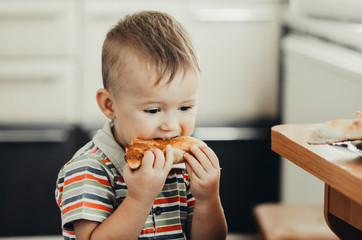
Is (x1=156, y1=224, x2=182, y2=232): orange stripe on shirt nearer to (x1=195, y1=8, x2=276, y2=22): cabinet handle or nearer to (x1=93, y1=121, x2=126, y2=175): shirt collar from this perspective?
(x1=93, y1=121, x2=126, y2=175): shirt collar

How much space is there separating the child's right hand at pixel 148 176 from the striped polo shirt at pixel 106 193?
7cm

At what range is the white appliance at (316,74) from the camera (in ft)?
5.34

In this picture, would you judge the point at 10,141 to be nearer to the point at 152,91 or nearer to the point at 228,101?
the point at 228,101

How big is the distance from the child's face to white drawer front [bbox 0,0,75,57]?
4.53 ft

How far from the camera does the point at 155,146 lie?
3.00 feet

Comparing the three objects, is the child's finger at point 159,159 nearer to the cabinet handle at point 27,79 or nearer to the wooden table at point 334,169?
the wooden table at point 334,169

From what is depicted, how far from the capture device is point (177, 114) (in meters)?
0.94

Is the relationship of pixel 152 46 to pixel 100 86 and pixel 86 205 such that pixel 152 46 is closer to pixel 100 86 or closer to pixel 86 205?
pixel 86 205

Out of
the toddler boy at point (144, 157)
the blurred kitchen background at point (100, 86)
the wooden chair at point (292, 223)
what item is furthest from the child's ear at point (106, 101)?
the blurred kitchen background at point (100, 86)

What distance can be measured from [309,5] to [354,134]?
1452mm

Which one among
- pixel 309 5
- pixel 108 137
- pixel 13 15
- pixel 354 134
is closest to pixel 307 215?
pixel 309 5

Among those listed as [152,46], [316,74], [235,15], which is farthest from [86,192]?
[235,15]

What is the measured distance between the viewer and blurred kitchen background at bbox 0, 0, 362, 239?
2240mm

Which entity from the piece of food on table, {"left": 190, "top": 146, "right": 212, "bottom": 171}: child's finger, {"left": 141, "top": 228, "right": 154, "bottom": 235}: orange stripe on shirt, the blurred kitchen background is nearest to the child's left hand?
{"left": 190, "top": 146, "right": 212, "bottom": 171}: child's finger
